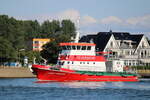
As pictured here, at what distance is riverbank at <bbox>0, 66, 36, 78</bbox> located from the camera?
10681 cm

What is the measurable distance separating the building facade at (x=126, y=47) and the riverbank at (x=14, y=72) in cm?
2313

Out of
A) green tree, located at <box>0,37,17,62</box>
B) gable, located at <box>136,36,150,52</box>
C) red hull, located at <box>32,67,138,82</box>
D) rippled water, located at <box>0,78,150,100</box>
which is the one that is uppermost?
gable, located at <box>136,36,150,52</box>

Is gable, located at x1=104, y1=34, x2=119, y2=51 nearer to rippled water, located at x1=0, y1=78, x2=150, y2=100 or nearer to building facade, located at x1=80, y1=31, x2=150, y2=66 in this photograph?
building facade, located at x1=80, y1=31, x2=150, y2=66

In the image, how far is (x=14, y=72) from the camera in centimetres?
10806

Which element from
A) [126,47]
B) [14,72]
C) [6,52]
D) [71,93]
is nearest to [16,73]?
[14,72]

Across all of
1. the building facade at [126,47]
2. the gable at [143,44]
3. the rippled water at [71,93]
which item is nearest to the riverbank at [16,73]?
the building facade at [126,47]

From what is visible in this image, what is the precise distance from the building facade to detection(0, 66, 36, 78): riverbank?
75.9 feet

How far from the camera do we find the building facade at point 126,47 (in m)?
128

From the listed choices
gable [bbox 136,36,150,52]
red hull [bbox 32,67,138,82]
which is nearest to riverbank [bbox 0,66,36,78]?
red hull [bbox 32,67,138,82]

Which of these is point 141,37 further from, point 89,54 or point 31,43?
point 31,43

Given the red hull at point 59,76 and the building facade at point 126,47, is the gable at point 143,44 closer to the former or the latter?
the building facade at point 126,47

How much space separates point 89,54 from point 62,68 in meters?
5.06

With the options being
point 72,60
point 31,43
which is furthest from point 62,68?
point 31,43

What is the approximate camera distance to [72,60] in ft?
285
